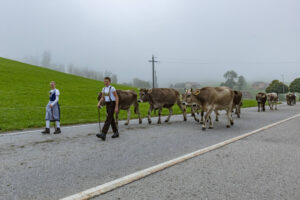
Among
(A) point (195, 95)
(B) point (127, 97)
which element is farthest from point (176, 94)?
(B) point (127, 97)

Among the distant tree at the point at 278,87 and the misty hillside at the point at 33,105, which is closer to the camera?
the misty hillside at the point at 33,105

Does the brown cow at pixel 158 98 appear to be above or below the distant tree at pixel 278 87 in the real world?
below

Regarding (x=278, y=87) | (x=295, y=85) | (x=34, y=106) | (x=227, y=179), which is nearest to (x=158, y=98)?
(x=227, y=179)

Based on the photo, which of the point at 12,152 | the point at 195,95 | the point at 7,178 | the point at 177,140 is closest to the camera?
the point at 7,178

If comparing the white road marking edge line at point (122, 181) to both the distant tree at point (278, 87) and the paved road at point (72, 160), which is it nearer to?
the paved road at point (72, 160)

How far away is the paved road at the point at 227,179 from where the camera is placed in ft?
9.19

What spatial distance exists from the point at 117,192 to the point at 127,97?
24.6ft

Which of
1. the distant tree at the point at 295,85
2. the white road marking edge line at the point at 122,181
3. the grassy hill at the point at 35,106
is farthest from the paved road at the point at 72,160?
the distant tree at the point at 295,85

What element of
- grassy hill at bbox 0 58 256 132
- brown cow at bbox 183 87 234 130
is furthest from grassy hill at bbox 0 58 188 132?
brown cow at bbox 183 87 234 130

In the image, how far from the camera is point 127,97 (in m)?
10.2

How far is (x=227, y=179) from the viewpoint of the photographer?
3328mm

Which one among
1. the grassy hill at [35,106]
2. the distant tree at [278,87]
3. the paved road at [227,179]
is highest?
the distant tree at [278,87]

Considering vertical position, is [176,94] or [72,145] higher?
[176,94]

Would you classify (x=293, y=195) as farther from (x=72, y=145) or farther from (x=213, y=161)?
(x=72, y=145)
